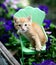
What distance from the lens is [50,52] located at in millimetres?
2078

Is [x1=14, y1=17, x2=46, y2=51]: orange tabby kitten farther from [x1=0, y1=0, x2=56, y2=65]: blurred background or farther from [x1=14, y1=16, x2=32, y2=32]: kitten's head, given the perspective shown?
[x1=0, y1=0, x2=56, y2=65]: blurred background

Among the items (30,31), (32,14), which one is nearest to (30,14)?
(32,14)

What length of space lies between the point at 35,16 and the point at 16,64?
0.33 m

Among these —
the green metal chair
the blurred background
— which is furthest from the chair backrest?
the blurred background

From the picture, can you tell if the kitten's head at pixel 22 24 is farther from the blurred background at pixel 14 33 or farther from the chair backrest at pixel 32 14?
the blurred background at pixel 14 33

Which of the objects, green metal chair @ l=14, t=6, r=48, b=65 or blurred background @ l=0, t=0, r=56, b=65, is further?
blurred background @ l=0, t=0, r=56, b=65

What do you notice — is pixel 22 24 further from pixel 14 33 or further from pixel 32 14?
pixel 14 33

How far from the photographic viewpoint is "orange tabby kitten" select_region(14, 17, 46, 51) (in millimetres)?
1918

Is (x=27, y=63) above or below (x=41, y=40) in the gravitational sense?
below

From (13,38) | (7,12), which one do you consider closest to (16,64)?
(13,38)

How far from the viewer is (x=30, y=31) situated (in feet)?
6.31

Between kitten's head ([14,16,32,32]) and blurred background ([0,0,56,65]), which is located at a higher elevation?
kitten's head ([14,16,32,32])

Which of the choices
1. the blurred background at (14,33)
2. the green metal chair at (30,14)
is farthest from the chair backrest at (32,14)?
the blurred background at (14,33)

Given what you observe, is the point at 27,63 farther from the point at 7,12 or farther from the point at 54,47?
the point at 7,12
